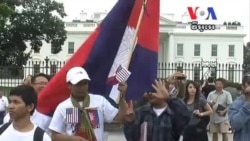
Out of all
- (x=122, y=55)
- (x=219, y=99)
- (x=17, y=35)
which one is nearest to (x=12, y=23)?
(x=17, y=35)

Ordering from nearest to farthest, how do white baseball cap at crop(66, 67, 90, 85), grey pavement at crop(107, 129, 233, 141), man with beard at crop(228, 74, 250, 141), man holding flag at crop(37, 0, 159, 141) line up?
white baseball cap at crop(66, 67, 90, 85) < man holding flag at crop(37, 0, 159, 141) < man with beard at crop(228, 74, 250, 141) < grey pavement at crop(107, 129, 233, 141)

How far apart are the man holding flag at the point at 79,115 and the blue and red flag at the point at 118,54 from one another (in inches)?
27.9

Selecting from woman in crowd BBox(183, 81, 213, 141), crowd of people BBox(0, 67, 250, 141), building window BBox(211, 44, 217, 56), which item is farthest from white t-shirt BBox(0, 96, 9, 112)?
building window BBox(211, 44, 217, 56)

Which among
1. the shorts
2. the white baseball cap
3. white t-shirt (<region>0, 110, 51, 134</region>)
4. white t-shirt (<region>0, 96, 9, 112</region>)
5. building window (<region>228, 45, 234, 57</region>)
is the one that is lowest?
the shorts

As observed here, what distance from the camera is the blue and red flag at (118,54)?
5.58 m

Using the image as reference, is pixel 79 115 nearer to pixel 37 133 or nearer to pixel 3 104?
pixel 37 133

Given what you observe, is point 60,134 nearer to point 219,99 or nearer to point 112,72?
point 112,72

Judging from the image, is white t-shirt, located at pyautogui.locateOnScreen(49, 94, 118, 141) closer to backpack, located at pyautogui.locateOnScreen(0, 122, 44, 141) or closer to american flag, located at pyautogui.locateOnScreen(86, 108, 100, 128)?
american flag, located at pyautogui.locateOnScreen(86, 108, 100, 128)

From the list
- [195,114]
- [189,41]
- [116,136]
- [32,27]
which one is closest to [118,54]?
[195,114]

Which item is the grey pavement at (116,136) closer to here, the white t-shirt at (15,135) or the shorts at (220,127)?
the shorts at (220,127)

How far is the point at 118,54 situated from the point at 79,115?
1.41 m

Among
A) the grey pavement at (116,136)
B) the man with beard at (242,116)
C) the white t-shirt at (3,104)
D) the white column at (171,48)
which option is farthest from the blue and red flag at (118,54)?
the white column at (171,48)

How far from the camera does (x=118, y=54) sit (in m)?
6.03

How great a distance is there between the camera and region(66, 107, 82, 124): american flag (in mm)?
4758
